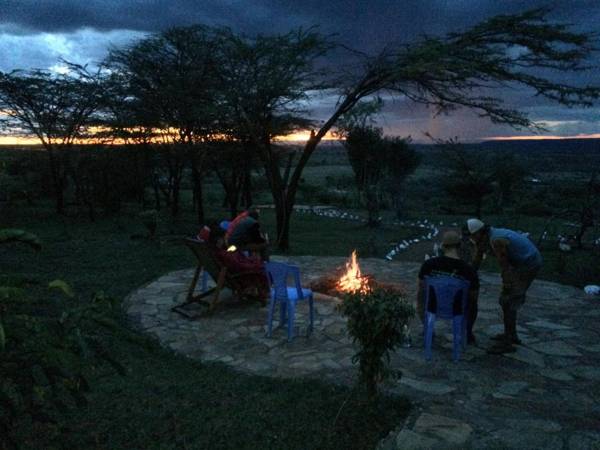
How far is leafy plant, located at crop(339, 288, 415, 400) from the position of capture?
3992mm

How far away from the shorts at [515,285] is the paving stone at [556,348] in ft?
2.39

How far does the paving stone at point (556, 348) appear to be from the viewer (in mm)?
5895

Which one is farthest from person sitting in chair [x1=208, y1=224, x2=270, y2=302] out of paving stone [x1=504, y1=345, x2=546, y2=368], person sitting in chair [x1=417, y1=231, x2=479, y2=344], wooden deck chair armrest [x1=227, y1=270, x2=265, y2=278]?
paving stone [x1=504, y1=345, x2=546, y2=368]

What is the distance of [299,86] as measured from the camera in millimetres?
15164

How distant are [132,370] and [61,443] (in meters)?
1.61

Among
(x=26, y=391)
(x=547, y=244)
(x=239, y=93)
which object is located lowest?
(x=547, y=244)

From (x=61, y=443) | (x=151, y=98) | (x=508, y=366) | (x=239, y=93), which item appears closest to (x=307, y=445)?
(x=61, y=443)

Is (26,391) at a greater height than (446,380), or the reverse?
(26,391)

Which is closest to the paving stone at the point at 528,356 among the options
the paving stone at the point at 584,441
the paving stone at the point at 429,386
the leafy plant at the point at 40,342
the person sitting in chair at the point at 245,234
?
the paving stone at the point at 429,386

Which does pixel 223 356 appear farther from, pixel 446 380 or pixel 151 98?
pixel 151 98

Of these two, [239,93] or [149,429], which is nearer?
[149,429]

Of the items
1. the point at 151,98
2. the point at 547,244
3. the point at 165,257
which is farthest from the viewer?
the point at 151,98

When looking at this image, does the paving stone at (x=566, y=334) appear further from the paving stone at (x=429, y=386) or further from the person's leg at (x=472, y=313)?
the paving stone at (x=429, y=386)

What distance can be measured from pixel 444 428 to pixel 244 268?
13.7 ft
